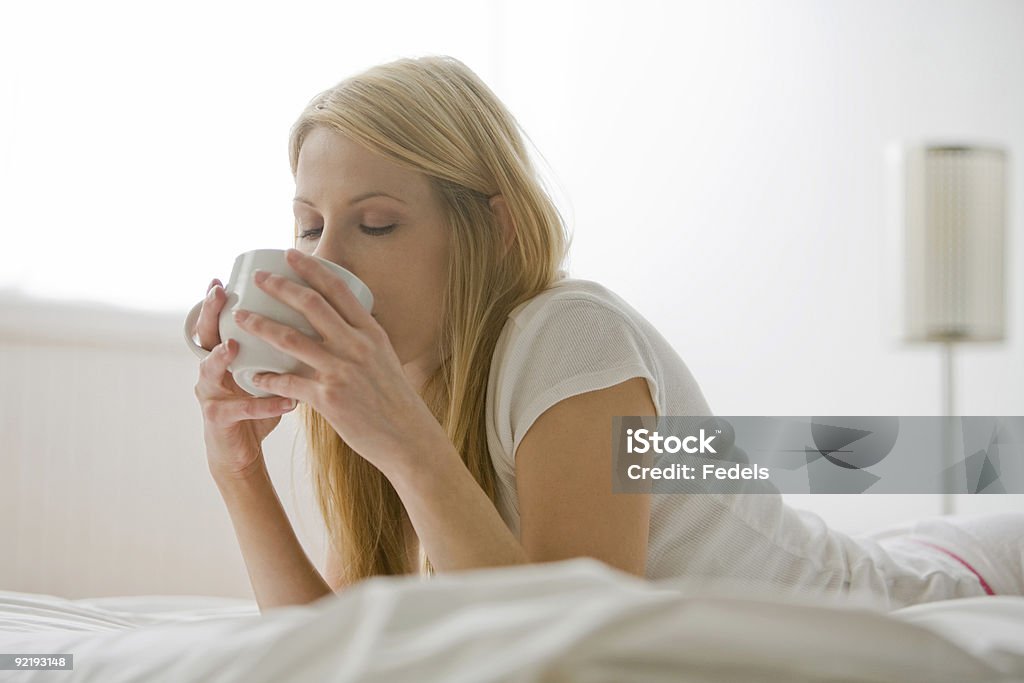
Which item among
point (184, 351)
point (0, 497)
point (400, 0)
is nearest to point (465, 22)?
point (400, 0)

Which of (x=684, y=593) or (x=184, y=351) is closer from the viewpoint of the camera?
(x=684, y=593)

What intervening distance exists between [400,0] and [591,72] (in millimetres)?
591

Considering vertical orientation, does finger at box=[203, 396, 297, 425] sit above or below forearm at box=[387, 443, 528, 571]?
above

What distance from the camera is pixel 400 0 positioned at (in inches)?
88.2

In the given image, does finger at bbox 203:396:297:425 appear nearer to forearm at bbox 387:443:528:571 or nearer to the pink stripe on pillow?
forearm at bbox 387:443:528:571

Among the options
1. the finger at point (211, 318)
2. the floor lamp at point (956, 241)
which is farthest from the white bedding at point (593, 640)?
the floor lamp at point (956, 241)

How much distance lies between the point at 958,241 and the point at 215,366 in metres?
1.75

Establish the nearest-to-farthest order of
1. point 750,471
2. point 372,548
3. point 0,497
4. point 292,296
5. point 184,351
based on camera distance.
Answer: point 292,296, point 750,471, point 372,548, point 0,497, point 184,351

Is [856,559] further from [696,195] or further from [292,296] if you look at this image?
[696,195]

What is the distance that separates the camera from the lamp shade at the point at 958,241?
210 cm

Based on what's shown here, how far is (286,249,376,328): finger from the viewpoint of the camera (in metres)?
0.78

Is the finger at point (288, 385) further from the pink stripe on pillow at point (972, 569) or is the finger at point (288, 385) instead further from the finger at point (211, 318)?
the pink stripe on pillow at point (972, 569)

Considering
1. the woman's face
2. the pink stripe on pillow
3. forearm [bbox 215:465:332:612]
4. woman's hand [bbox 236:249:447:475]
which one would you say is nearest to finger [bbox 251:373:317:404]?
woman's hand [bbox 236:249:447:475]

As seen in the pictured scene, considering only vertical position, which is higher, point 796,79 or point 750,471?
point 796,79
